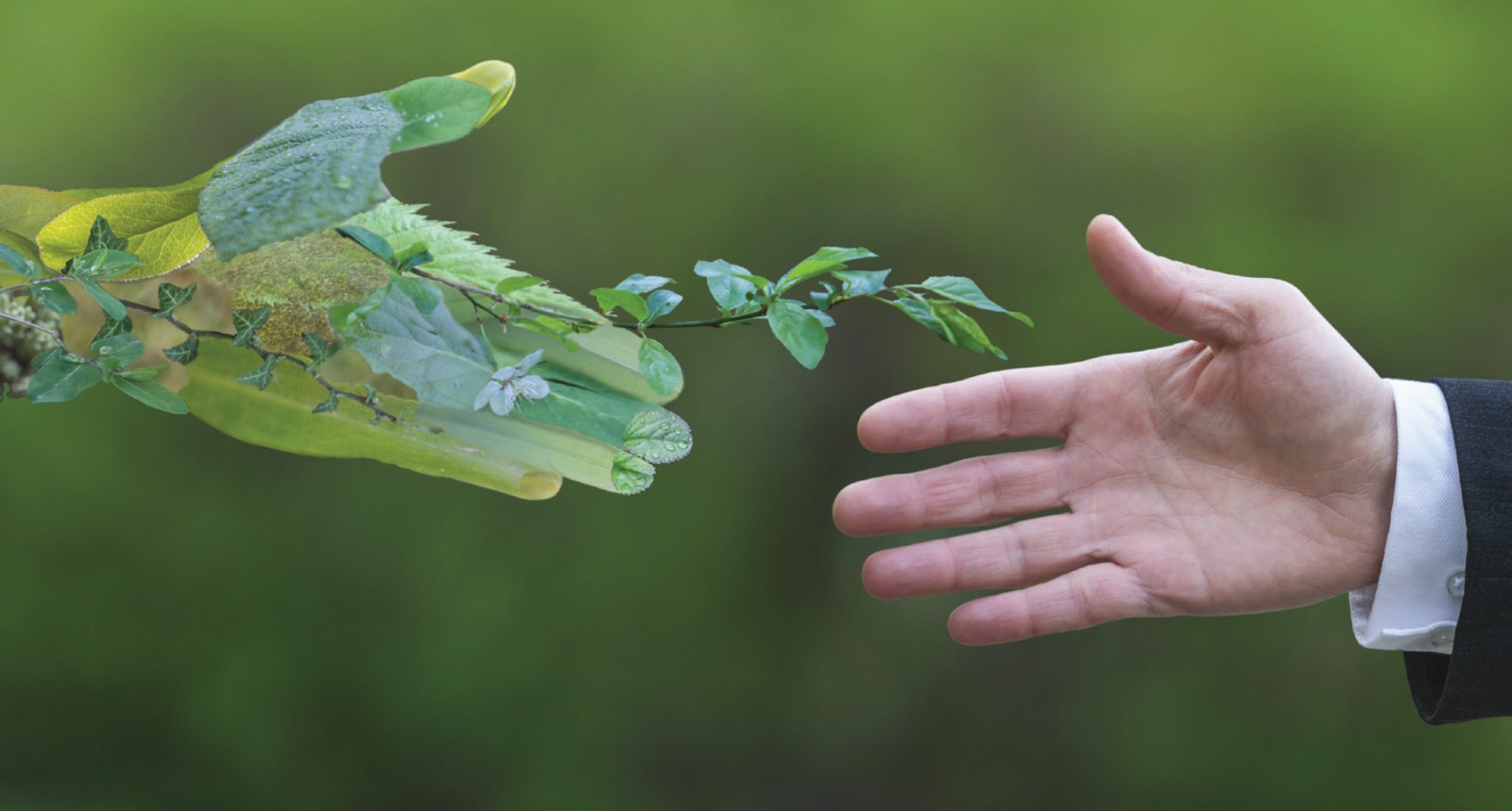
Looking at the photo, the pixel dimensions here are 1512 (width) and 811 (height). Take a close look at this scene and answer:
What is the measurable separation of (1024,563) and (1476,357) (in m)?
0.78

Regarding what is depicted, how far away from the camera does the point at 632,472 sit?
1.98 feet

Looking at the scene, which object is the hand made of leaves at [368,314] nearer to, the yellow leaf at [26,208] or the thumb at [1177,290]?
the yellow leaf at [26,208]

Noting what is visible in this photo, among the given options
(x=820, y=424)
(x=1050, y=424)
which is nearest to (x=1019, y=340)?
(x=820, y=424)

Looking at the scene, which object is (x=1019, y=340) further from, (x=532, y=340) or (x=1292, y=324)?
(x=532, y=340)

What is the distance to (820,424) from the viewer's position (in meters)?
1.09

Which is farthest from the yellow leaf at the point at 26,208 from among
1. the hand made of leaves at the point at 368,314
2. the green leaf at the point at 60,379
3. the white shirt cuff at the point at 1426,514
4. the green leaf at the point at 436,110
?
the white shirt cuff at the point at 1426,514

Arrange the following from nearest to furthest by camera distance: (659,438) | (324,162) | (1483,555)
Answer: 1. (324,162)
2. (659,438)
3. (1483,555)

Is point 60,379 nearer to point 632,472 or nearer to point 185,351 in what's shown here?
point 185,351

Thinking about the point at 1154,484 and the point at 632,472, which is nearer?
the point at 632,472

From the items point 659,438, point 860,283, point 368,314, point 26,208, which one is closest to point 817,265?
point 860,283

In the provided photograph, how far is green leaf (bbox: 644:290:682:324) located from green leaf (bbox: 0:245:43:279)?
34 centimetres

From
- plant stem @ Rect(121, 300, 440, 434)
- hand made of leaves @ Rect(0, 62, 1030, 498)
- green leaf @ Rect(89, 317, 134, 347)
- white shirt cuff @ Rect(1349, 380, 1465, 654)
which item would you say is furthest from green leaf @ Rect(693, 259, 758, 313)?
white shirt cuff @ Rect(1349, 380, 1465, 654)

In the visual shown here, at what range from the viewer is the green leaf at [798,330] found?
0.52 metres

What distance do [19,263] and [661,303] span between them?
1.14ft
